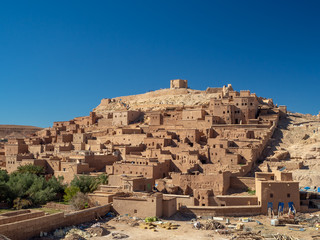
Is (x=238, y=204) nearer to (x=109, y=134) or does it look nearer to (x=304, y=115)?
(x=109, y=134)

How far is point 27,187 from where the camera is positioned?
2366 centimetres

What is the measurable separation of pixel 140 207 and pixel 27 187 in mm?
8988

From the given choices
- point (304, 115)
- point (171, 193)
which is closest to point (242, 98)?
point (304, 115)

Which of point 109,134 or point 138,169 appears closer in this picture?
point 138,169

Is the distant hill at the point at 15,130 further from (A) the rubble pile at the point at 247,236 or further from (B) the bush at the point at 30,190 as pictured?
(A) the rubble pile at the point at 247,236

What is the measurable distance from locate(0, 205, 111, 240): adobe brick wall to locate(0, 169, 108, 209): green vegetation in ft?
5.25

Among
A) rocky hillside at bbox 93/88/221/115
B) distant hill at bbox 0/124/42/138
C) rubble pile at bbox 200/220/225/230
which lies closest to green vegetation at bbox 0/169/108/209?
rubble pile at bbox 200/220/225/230

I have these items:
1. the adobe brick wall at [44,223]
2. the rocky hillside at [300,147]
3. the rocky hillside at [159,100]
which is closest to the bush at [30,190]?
the adobe brick wall at [44,223]

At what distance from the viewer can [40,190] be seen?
22609 mm

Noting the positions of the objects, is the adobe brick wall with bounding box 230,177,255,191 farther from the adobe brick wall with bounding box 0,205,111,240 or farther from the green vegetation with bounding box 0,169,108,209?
the adobe brick wall with bounding box 0,205,111,240

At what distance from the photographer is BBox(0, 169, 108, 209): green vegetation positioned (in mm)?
20656

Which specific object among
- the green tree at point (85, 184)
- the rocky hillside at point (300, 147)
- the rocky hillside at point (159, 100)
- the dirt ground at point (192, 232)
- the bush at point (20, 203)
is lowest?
the dirt ground at point (192, 232)

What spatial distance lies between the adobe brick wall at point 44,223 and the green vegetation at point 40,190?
5.25 ft

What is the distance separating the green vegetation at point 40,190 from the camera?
2066cm
